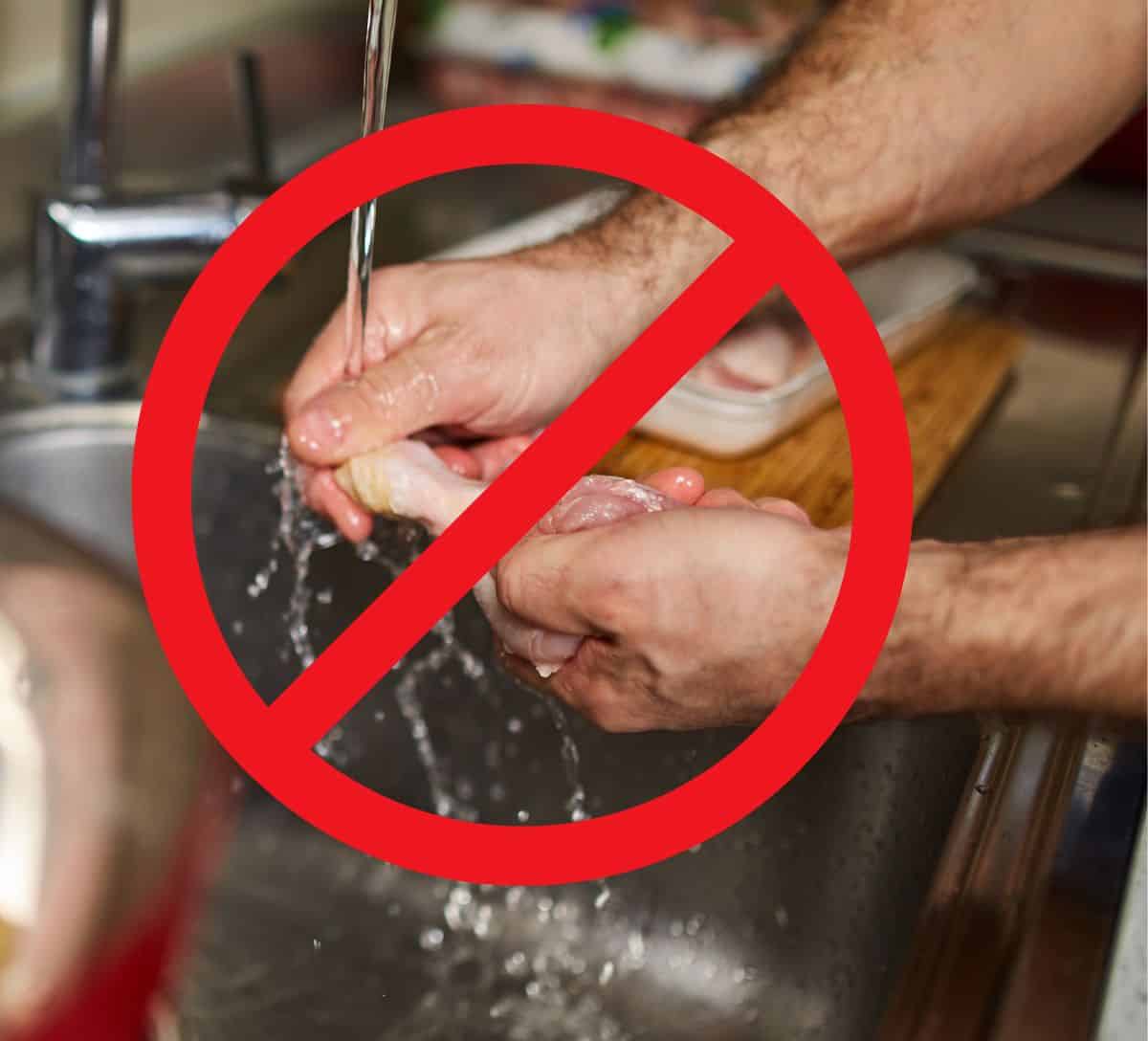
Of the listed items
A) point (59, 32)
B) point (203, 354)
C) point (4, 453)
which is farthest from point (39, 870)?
point (59, 32)

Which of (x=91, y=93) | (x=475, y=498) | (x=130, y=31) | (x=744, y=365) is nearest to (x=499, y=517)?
(x=475, y=498)

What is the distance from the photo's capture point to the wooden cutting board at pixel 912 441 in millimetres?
745

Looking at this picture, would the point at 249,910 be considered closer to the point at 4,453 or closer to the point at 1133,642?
the point at 4,453

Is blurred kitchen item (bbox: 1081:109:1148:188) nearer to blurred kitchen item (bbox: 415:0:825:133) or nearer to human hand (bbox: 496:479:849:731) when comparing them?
blurred kitchen item (bbox: 415:0:825:133)

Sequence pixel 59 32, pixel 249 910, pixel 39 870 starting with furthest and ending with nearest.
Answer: pixel 59 32 → pixel 249 910 → pixel 39 870

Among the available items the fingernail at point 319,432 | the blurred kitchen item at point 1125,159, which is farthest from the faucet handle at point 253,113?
the blurred kitchen item at point 1125,159

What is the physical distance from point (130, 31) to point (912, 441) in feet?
2.17

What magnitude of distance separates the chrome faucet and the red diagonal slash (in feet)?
1.22

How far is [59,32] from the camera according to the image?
40.2 inches

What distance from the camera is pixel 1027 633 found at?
0.49 metres

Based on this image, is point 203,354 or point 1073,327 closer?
point 203,354

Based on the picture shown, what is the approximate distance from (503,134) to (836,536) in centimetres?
18

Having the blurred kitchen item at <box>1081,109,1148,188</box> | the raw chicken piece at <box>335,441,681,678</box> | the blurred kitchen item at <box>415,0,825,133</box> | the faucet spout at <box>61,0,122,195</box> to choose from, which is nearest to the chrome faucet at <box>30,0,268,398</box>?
the faucet spout at <box>61,0,122,195</box>

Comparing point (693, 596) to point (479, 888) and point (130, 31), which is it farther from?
point (130, 31)
